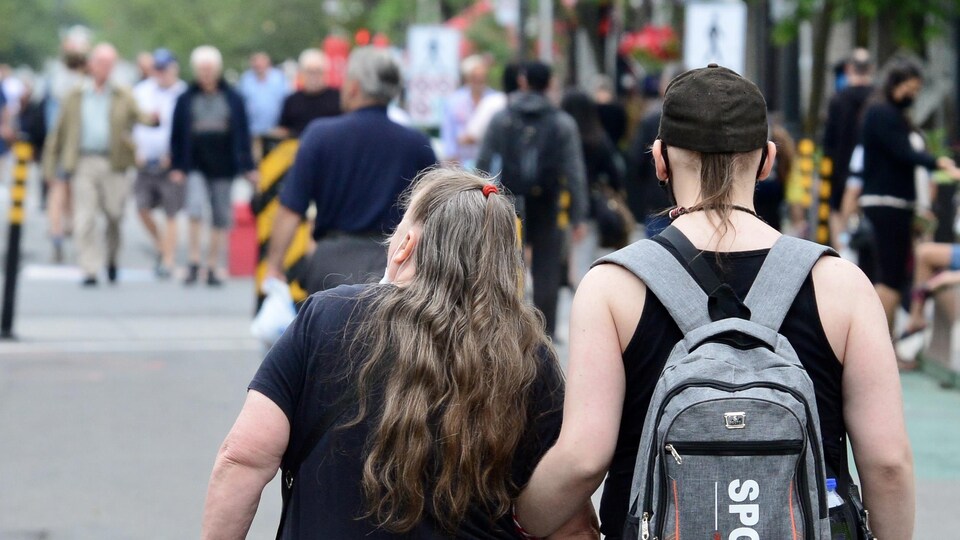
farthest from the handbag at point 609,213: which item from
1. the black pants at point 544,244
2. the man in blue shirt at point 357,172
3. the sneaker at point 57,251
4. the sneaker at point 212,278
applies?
the sneaker at point 57,251

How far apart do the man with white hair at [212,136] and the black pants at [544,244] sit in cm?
513

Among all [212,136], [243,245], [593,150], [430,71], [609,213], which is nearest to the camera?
[593,150]

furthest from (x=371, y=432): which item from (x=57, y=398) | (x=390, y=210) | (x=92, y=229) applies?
(x=92, y=229)

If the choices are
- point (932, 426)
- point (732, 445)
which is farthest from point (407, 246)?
point (932, 426)

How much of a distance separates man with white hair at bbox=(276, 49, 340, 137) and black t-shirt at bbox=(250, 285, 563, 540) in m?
11.6

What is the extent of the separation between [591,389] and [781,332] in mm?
357

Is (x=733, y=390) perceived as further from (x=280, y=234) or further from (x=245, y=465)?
(x=280, y=234)

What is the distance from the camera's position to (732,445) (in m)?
2.62

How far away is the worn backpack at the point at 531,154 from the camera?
32.9ft

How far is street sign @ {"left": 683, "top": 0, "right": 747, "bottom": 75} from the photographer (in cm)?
1229

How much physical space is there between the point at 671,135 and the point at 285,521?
1040 millimetres

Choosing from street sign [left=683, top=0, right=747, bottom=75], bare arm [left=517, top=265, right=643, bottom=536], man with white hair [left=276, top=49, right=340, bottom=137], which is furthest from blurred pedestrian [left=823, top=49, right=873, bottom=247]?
bare arm [left=517, top=265, right=643, bottom=536]

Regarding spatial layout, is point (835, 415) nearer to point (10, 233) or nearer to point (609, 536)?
point (609, 536)

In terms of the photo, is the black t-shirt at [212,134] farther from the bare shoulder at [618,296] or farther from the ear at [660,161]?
the bare shoulder at [618,296]
